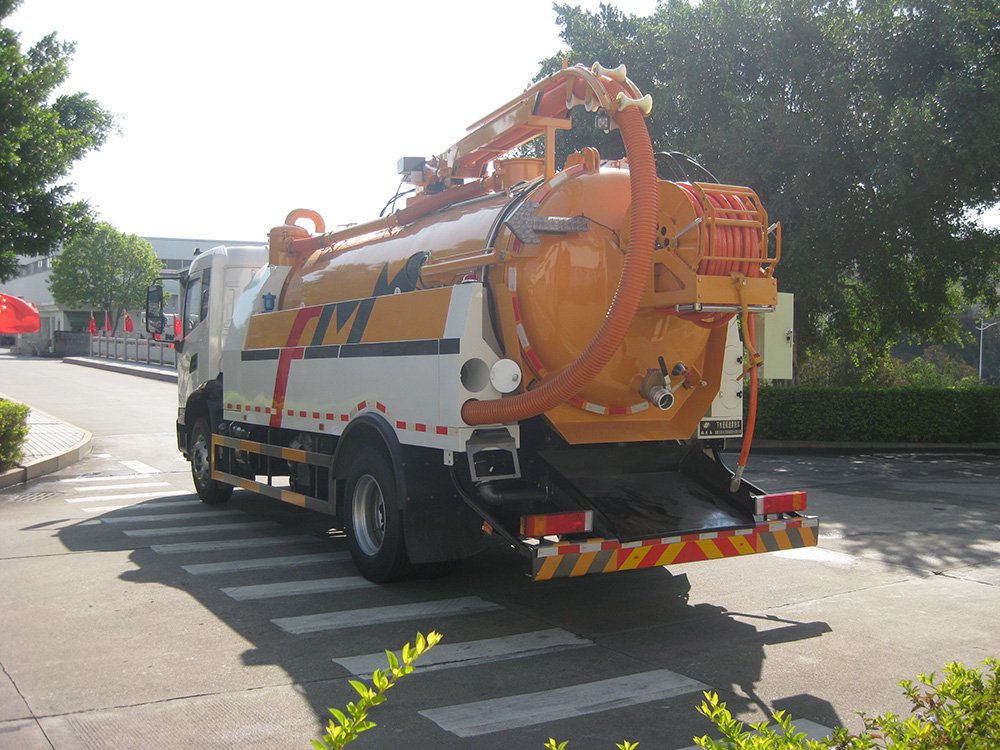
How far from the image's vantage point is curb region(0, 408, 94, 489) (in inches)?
494

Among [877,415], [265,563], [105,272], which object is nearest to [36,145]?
[265,563]

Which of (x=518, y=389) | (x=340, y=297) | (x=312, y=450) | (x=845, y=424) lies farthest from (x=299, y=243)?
(x=845, y=424)

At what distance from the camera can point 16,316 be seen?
15320 mm

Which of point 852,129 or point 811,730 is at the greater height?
point 852,129

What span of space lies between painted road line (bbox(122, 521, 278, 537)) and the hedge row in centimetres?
1102

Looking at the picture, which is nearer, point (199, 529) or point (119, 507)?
point (199, 529)

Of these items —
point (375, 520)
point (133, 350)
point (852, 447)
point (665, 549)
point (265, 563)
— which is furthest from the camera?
point (133, 350)

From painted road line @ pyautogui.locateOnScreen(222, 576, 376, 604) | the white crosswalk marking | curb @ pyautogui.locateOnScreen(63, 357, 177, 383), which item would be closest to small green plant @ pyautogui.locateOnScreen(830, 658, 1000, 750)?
painted road line @ pyautogui.locateOnScreen(222, 576, 376, 604)

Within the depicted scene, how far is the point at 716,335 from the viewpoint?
6.64 m

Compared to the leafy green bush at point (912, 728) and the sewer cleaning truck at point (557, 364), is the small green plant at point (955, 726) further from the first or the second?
the sewer cleaning truck at point (557, 364)

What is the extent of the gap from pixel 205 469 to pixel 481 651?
653 cm

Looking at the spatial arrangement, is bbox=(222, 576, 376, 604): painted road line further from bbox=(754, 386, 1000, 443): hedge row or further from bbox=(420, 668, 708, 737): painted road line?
bbox=(754, 386, 1000, 443): hedge row

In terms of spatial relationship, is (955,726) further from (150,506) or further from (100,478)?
(100,478)

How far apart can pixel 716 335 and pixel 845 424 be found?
39.7 feet
